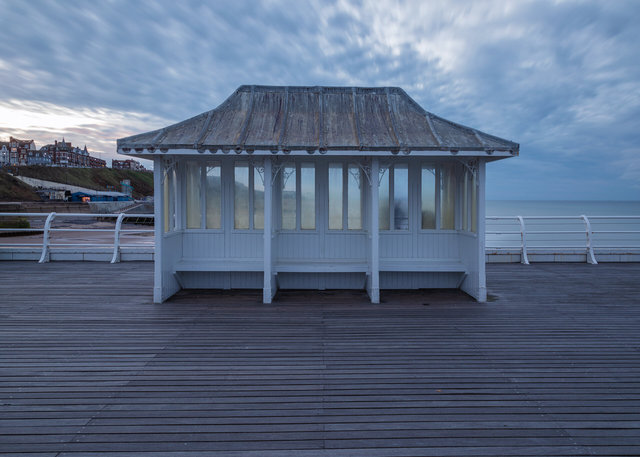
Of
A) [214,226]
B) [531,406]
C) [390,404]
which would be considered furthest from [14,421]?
[214,226]

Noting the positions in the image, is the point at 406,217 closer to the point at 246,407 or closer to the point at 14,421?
the point at 246,407

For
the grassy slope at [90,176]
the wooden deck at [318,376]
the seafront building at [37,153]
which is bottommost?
the wooden deck at [318,376]

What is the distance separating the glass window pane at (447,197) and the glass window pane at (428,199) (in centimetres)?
15

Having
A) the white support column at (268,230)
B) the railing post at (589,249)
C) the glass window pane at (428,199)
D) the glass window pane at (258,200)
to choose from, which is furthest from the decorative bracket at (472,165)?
the railing post at (589,249)

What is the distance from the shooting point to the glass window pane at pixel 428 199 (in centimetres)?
699

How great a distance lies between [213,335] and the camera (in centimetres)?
462

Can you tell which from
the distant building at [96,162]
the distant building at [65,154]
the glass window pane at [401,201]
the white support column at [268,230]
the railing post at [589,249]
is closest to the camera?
the white support column at [268,230]

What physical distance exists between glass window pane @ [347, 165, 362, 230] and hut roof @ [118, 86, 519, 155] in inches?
41.5

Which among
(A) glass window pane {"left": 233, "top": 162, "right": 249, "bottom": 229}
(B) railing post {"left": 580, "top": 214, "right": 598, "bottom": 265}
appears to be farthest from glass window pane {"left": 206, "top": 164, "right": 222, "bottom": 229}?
(B) railing post {"left": 580, "top": 214, "right": 598, "bottom": 265}

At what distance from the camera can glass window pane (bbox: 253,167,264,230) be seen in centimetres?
695

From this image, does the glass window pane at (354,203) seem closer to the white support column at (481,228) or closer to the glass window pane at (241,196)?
the glass window pane at (241,196)

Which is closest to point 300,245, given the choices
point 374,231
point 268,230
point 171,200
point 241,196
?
point 268,230

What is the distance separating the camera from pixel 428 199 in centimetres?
703

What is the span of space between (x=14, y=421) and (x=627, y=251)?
12837 millimetres
